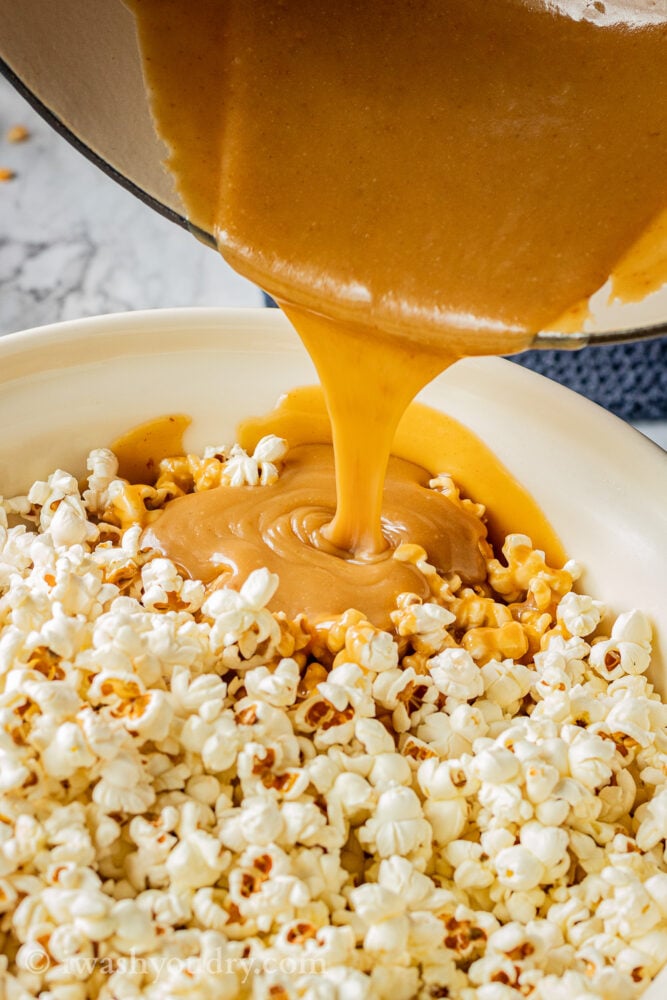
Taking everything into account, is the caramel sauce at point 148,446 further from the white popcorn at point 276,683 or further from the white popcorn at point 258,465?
the white popcorn at point 276,683

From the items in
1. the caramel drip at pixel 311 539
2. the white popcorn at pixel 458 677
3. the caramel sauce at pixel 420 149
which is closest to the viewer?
the caramel sauce at pixel 420 149

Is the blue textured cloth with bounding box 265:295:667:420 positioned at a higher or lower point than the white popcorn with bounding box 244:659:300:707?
lower

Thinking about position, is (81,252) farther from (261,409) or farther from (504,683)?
(504,683)

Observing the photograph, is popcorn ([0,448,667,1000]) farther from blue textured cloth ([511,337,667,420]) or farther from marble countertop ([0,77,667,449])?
marble countertop ([0,77,667,449])

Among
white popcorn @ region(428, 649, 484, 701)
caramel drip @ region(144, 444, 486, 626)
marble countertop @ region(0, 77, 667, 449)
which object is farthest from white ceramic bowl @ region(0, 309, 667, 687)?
marble countertop @ region(0, 77, 667, 449)

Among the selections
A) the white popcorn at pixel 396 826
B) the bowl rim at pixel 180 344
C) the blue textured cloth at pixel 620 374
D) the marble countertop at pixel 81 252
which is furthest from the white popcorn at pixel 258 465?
the marble countertop at pixel 81 252

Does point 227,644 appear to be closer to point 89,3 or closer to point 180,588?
point 180,588
